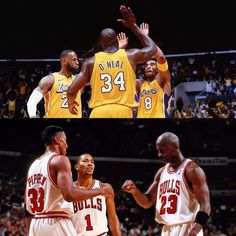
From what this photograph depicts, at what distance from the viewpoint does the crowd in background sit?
780 centimetres

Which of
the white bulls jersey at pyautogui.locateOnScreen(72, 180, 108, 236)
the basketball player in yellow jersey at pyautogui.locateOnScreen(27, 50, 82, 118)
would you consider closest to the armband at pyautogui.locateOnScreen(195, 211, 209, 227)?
the white bulls jersey at pyautogui.locateOnScreen(72, 180, 108, 236)

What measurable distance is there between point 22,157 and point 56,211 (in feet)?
37.2

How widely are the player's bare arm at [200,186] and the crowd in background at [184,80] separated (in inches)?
122

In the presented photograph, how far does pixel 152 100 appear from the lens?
692 centimetres

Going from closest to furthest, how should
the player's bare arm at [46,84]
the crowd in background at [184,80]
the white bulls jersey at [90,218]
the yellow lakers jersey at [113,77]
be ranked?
the yellow lakers jersey at [113,77] → the white bulls jersey at [90,218] → the player's bare arm at [46,84] → the crowd in background at [184,80]

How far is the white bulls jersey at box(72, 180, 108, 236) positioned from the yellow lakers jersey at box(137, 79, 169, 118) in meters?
1.52

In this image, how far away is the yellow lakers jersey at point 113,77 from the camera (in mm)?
5480

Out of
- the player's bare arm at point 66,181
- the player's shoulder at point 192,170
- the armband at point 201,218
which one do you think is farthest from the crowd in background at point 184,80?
the armband at point 201,218

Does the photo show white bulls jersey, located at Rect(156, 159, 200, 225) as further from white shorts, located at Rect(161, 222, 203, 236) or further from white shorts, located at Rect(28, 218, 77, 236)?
white shorts, located at Rect(28, 218, 77, 236)

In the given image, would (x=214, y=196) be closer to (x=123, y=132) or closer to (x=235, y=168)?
(x=235, y=168)

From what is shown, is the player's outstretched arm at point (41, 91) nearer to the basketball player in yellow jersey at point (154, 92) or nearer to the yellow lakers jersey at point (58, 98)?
the yellow lakers jersey at point (58, 98)

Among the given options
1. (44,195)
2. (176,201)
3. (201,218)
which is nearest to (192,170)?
(176,201)

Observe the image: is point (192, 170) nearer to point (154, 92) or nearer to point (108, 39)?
point (108, 39)

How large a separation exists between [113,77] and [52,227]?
1714 millimetres
